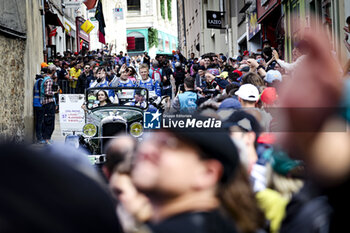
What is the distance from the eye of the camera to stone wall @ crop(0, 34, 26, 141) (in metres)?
13.8

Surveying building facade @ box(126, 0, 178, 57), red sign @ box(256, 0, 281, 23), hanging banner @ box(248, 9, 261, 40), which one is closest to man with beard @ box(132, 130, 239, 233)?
red sign @ box(256, 0, 281, 23)

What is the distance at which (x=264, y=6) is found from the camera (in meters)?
18.5

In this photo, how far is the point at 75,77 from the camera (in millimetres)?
23250

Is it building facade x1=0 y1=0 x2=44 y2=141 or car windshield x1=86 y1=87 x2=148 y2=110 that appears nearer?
car windshield x1=86 y1=87 x2=148 y2=110

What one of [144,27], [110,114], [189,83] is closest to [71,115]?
[110,114]

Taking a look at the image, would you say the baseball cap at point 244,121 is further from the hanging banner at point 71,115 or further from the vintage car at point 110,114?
the hanging banner at point 71,115

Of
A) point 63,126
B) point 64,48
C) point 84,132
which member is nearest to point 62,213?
point 84,132

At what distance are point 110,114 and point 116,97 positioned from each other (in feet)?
2.93

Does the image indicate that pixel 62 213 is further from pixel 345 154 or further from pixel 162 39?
pixel 162 39

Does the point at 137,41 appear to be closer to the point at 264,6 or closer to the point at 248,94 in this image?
the point at 264,6

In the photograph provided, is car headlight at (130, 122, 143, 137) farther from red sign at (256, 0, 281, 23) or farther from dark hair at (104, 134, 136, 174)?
dark hair at (104, 134, 136, 174)

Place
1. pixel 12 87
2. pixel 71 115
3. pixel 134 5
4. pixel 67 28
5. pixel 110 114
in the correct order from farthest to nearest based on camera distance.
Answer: pixel 134 5 → pixel 67 28 → pixel 12 87 → pixel 71 115 → pixel 110 114

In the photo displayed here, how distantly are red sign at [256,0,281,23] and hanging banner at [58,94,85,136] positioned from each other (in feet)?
20.0

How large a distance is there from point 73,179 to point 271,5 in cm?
1657
